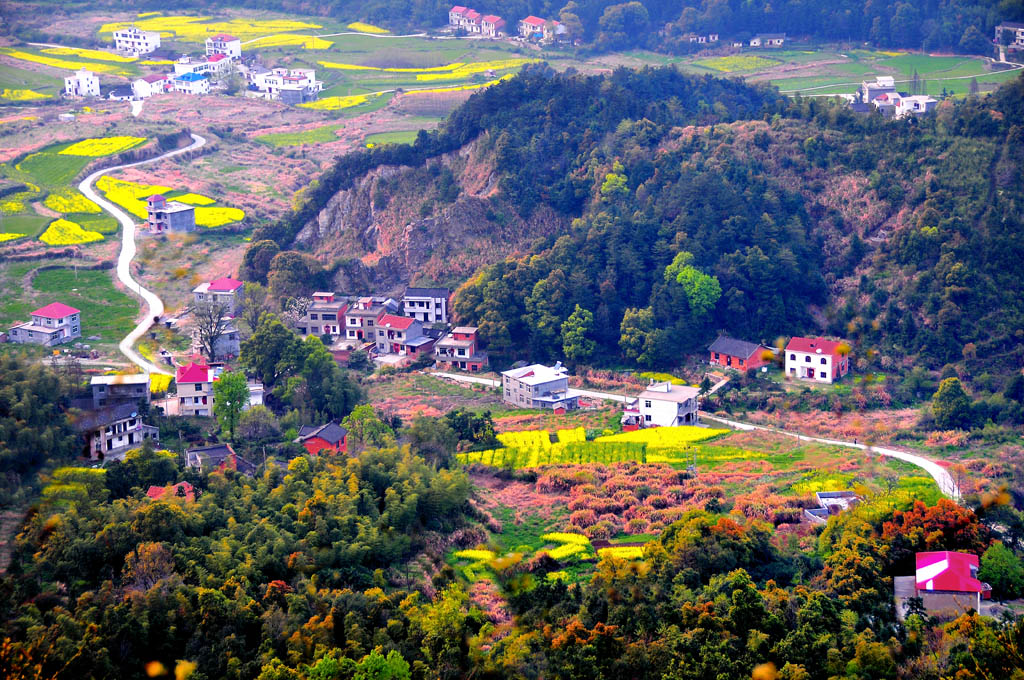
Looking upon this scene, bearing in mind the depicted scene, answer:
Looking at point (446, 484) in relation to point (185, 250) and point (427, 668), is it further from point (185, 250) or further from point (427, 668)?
point (185, 250)

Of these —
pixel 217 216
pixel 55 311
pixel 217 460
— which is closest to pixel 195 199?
pixel 217 216

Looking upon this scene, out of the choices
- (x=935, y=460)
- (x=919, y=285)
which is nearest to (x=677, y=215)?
(x=919, y=285)

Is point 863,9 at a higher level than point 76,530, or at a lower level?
higher

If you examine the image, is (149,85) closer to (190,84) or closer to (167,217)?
(190,84)

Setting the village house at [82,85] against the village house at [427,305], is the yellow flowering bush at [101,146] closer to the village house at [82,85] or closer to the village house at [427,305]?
Result: the village house at [82,85]

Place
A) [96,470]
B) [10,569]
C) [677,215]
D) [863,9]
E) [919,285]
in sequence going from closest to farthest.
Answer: [10,569], [96,470], [919,285], [677,215], [863,9]
